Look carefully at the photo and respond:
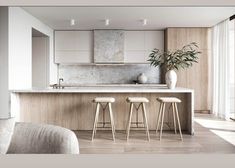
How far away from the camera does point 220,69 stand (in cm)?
734

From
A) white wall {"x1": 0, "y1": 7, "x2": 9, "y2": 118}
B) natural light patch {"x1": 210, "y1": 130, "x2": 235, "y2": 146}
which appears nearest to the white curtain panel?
natural light patch {"x1": 210, "y1": 130, "x2": 235, "y2": 146}

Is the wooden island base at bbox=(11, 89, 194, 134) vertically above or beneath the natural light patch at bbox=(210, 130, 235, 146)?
above

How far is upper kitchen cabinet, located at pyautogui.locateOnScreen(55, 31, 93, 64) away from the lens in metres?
8.36

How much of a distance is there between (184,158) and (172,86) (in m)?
4.82

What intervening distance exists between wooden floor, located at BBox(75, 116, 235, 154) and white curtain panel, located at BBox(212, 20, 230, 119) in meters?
2.08

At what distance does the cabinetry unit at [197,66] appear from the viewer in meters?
7.97

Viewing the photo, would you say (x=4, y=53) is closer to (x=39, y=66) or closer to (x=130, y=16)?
(x=39, y=66)

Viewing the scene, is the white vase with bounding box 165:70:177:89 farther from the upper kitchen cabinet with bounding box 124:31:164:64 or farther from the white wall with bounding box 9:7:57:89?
the upper kitchen cabinet with bounding box 124:31:164:64

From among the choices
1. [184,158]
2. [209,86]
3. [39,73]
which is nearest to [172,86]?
[209,86]

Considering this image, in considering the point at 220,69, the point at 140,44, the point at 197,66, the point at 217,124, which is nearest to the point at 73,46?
the point at 140,44

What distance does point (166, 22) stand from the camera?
7316mm

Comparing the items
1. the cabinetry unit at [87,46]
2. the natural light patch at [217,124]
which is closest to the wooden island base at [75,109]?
the natural light patch at [217,124]

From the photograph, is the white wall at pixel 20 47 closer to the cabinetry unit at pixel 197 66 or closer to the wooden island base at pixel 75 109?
the wooden island base at pixel 75 109

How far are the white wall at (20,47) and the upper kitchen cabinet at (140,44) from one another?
9.52 ft
